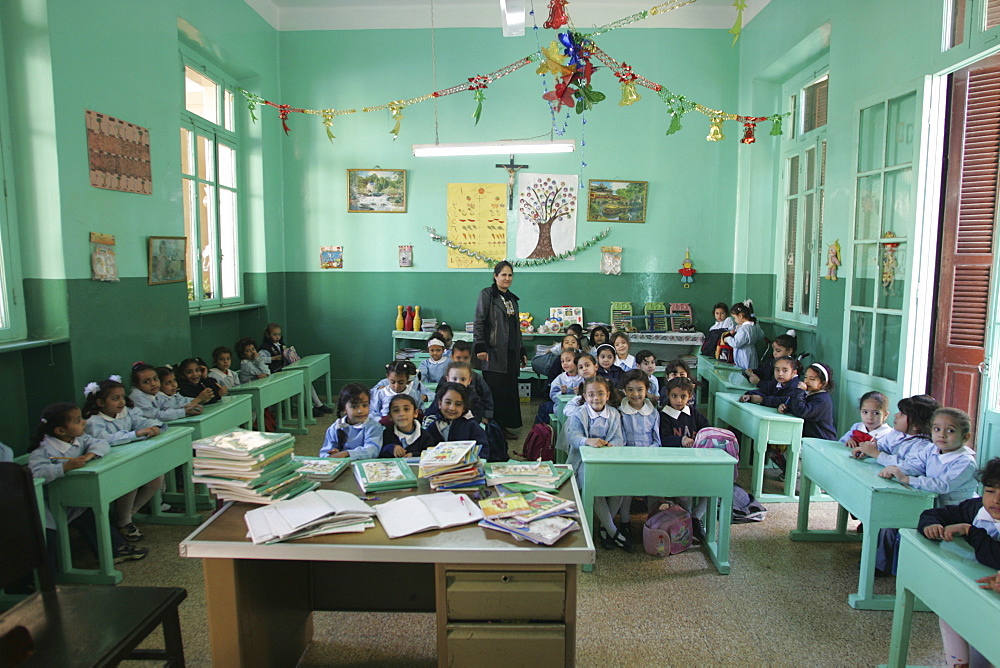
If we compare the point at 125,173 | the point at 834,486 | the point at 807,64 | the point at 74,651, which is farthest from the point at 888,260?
the point at 125,173

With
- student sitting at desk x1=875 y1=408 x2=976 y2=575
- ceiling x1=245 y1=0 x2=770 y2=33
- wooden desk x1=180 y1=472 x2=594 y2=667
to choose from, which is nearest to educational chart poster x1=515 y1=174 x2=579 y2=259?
ceiling x1=245 y1=0 x2=770 y2=33

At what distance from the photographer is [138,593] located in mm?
1943

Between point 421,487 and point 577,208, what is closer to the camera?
point 421,487

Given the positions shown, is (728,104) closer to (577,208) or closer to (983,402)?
(577,208)

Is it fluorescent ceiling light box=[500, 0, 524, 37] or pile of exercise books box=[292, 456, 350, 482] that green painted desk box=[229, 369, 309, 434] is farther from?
fluorescent ceiling light box=[500, 0, 524, 37]

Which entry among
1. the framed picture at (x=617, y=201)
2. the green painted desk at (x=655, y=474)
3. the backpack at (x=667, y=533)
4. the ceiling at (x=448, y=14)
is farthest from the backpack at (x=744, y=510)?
the ceiling at (x=448, y=14)

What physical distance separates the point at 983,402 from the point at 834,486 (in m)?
1.05

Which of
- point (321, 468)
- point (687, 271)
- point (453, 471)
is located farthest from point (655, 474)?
point (687, 271)

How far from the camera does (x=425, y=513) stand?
6.93 ft

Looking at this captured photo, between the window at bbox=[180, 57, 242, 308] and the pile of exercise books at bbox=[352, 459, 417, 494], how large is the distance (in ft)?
13.2

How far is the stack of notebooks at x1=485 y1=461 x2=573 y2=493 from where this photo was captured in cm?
235

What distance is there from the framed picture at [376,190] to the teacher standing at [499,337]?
255 cm

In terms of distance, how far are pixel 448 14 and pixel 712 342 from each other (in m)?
4.73

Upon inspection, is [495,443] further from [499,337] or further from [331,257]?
[331,257]
